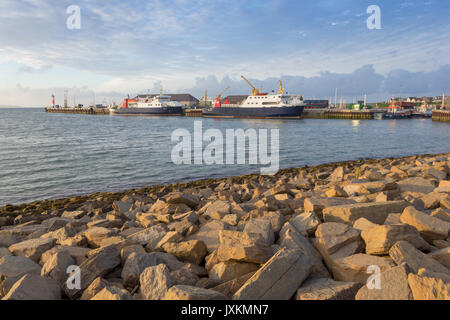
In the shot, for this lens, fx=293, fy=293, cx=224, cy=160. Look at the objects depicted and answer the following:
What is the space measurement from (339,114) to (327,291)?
68835 millimetres

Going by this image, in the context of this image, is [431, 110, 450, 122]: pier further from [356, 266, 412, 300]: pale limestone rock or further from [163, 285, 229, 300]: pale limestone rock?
[163, 285, 229, 300]: pale limestone rock

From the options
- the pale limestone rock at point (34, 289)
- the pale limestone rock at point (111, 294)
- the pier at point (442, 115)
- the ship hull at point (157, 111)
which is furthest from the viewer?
the ship hull at point (157, 111)

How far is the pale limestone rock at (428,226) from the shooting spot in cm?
282

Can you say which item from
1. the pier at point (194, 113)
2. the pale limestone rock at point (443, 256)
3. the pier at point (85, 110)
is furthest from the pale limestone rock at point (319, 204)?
the pier at point (85, 110)

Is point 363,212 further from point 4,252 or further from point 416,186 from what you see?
point 4,252

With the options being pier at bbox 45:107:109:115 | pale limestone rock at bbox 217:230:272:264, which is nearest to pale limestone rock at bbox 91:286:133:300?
pale limestone rock at bbox 217:230:272:264

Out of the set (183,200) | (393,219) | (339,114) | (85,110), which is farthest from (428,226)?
(85,110)

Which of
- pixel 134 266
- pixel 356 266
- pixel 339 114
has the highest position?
pixel 339 114

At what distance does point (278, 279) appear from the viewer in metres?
2.15

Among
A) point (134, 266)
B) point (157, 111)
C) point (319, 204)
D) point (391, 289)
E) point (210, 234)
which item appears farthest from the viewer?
point (157, 111)

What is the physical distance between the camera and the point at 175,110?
72125 millimetres

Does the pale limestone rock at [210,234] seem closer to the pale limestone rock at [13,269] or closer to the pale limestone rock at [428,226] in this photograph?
the pale limestone rock at [13,269]

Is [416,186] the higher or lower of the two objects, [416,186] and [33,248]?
the higher

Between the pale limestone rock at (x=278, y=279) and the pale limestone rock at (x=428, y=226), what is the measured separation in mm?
1380
